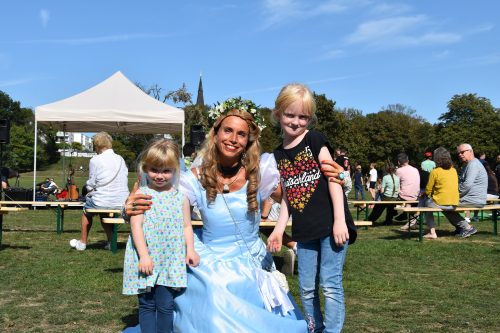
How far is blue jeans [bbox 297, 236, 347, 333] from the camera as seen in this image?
328 centimetres

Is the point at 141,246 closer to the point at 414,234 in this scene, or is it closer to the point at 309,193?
the point at 309,193

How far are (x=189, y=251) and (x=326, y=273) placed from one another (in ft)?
2.57

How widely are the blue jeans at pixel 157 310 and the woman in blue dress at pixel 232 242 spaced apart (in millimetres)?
47

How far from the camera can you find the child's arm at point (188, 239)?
3197mm

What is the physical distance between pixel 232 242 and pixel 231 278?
25cm

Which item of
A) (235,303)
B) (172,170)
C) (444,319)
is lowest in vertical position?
(444,319)

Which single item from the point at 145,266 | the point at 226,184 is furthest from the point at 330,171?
the point at 145,266

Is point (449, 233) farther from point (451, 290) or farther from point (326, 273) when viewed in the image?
point (326, 273)

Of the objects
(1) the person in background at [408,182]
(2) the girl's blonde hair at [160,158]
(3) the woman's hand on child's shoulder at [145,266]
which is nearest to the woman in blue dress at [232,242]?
(2) the girl's blonde hair at [160,158]

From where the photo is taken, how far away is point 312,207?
→ 3297mm

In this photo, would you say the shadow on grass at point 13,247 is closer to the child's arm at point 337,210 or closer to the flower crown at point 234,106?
the flower crown at point 234,106

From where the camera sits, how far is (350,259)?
7.81 meters

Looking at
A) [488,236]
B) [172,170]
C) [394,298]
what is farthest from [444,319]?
[488,236]

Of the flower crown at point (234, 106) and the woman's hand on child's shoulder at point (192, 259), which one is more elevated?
the flower crown at point (234, 106)
